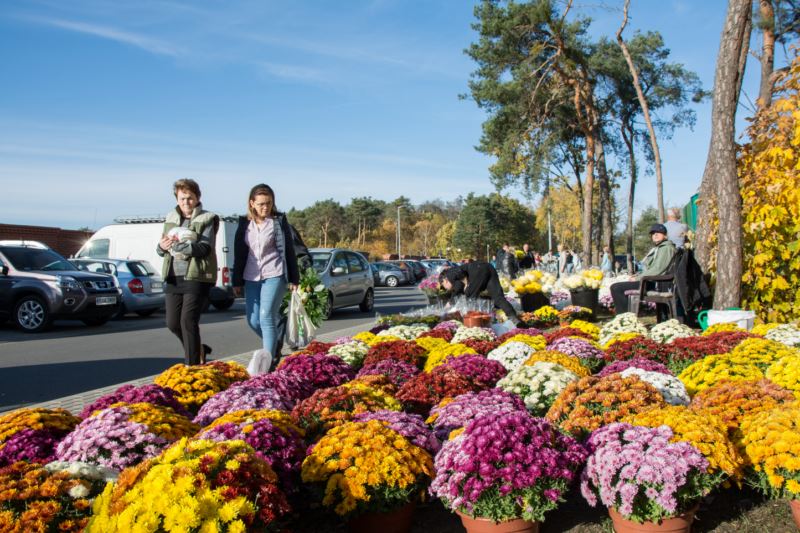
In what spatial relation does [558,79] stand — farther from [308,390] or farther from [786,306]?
[308,390]

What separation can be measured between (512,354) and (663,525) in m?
3.08

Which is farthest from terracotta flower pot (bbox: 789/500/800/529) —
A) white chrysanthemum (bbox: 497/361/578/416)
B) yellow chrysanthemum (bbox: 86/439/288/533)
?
yellow chrysanthemum (bbox: 86/439/288/533)

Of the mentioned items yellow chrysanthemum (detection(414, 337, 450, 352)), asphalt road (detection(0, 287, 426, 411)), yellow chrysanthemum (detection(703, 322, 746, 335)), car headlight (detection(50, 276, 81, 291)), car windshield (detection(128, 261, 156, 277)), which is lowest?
→ asphalt road (detection(0, 287, 426, 411))

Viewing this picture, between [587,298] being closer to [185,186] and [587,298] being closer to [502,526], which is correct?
[185,186]

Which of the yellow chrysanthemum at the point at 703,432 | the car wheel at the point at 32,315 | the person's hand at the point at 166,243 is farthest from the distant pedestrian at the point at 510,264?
the yellow chrysanthemum at the point at 703,432

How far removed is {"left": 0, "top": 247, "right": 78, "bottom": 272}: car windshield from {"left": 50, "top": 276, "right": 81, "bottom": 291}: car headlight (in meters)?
0.74

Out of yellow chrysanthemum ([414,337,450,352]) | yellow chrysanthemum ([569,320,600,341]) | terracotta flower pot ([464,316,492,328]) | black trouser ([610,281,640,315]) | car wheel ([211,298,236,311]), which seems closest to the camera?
yellow chrysanthemum ([414,337,450,352])

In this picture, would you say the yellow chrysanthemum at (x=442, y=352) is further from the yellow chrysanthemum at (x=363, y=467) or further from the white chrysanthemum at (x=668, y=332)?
the yellow chrysanthemum at (x=363, y=467)

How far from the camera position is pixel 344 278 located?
55.8 feet

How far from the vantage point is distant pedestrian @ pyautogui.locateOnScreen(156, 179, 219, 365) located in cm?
612

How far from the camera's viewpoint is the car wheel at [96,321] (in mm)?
14420

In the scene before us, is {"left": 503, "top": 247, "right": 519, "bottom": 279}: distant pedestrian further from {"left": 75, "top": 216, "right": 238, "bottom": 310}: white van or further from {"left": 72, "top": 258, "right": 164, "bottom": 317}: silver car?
{"left": 72, "top": 258, "right": 164, "bottom": 317}: silver car

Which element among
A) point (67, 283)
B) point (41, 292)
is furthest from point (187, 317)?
point (41, 292)

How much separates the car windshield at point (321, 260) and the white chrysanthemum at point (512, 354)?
1063 cm
